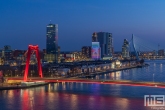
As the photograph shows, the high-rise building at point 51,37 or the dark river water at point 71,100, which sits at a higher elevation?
the high-rise building at point 51,37

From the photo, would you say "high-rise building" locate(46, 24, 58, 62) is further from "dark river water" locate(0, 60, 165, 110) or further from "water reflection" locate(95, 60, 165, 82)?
"dark river water" locate(0, 60, 165, 110)

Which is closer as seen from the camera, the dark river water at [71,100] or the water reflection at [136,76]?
the dark river water at [71,100]

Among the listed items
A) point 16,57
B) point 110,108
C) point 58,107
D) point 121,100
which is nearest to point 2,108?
point 58,107

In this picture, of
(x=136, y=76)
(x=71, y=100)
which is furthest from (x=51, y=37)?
(x=71, y=100)

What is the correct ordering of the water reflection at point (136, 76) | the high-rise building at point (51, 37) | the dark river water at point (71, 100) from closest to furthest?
the dark river water at point (71, 100), the water reflection at point (136, 76), the high-rise building at point (51, 37)

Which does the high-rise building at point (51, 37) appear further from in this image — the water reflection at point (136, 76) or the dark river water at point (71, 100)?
the dark river water at point (71, 100)

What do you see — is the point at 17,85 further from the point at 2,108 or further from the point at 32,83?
the point at 2,108

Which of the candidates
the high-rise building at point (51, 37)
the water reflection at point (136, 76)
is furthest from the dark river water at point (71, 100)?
the high-rise building at point (51, 37)

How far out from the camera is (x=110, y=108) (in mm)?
8062

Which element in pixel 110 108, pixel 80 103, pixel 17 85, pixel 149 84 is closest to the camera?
pixel 110 108

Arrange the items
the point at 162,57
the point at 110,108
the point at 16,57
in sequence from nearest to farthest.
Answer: the point at 110,108
the point at 16,57
the point at 162,57

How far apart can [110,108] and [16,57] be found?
2994cm

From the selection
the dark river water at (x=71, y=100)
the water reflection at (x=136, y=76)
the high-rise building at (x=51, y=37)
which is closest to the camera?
the dark river water at (x=71, y=100)

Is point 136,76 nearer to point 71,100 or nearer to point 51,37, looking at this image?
point 71,100
